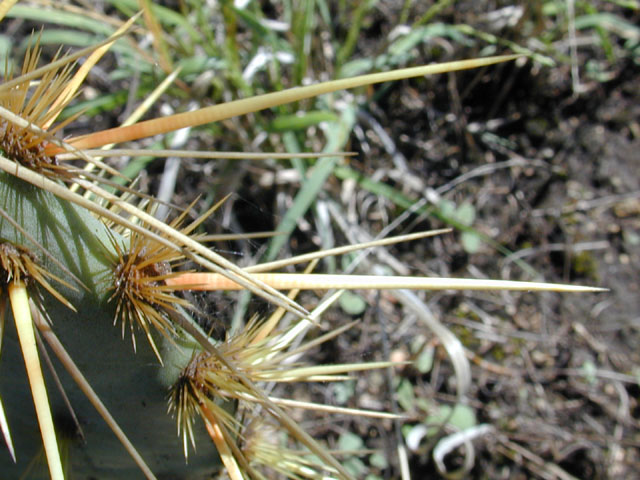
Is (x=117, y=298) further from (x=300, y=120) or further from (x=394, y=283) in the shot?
(x=300, y=120)

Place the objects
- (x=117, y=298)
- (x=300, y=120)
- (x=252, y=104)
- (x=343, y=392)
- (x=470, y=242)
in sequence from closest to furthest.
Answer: (x=252, y=104)
(x=117, y=298)
(x=300, y=120)
(x=343, y=392)
(x=470, y=242)

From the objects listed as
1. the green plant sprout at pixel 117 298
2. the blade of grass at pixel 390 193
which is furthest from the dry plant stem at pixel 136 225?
the blade of grass at pixel 390 193

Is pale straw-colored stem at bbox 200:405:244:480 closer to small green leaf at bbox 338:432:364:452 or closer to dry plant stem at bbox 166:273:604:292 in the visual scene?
dry plant stem at bbox 166:273:604:292

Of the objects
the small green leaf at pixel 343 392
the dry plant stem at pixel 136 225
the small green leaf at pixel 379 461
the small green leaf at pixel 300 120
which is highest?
the dry plant stem at pixel 136 225

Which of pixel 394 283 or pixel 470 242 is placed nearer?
pixel 394 283

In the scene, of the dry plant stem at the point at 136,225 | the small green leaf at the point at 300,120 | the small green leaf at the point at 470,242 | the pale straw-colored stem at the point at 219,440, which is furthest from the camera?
the small green leaf at the point at 470,242

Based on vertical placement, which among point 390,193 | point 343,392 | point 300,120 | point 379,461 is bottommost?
point 379,461

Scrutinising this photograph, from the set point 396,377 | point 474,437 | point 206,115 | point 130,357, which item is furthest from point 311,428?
point 206,115

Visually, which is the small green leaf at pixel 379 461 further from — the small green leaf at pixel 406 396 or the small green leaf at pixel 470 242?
the small green leaf at pixel 470 242

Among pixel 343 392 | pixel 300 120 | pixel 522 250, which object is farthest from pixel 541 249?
pixel 300 120
